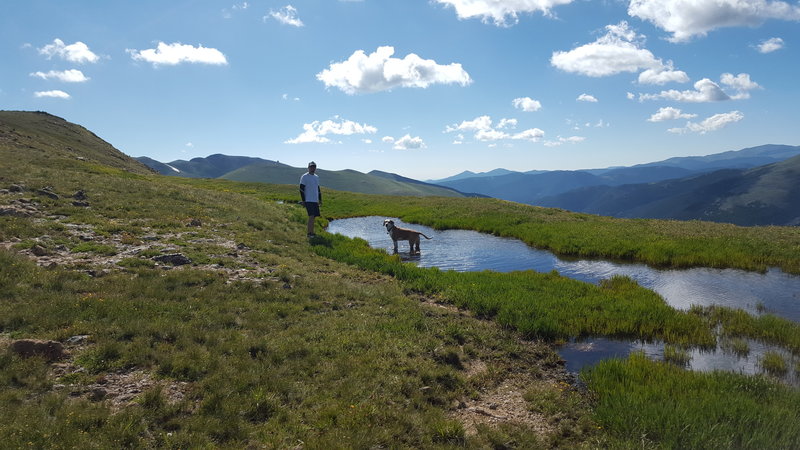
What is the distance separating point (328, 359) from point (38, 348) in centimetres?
504

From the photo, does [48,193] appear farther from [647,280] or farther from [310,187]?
[647,280]

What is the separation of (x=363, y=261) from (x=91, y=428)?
37.7 feet

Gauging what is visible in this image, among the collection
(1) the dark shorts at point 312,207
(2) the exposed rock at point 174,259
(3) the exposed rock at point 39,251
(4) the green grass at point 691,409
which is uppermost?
(1) the dark shorts at point 312,207

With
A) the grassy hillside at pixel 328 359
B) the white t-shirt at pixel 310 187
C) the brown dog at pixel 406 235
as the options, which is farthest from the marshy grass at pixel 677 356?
the white t-shirt at pixel 310 187

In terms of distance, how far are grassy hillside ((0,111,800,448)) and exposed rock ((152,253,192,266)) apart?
0.08 m

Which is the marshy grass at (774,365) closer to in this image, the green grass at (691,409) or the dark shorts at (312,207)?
the green grass at (691,409)

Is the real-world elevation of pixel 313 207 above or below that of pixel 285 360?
above

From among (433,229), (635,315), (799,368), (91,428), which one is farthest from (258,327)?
(433,229)

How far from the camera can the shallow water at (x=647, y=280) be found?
827 cm

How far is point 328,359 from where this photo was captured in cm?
752

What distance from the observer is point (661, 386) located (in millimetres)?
6453

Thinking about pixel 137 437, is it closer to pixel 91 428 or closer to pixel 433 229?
pixel 91 428

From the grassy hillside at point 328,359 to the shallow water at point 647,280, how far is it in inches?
31.9

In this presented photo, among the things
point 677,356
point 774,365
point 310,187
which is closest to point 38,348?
point 677,356
